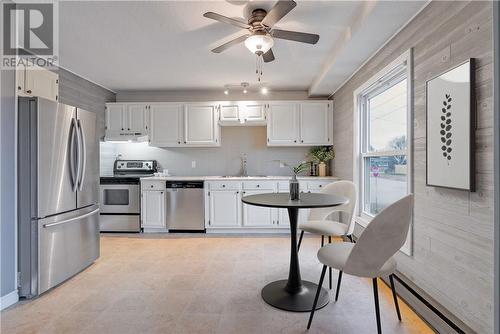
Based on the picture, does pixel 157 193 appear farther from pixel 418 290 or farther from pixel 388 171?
pixel 418 290

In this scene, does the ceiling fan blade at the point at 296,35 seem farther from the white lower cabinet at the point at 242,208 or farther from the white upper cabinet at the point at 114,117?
the white upper cabinet at the point at 114,117

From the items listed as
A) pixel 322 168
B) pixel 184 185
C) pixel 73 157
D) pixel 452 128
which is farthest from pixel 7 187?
pixel 322 168

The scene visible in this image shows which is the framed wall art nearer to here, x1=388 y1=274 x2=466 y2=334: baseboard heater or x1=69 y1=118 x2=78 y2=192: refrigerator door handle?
x1=388 y1=274 x2=466 y2=334: baseboard heater

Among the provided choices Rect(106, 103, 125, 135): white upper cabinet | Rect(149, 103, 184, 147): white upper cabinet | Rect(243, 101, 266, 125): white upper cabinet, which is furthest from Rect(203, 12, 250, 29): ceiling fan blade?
Rect(106, 103, 125, 135): white upper cabinet

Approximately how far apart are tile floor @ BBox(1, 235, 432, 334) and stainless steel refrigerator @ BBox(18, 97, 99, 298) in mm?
217

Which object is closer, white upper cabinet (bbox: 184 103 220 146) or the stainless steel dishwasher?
the stainless steel dishwasher

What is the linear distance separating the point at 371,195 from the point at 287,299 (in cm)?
179

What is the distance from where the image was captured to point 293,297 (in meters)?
2.18

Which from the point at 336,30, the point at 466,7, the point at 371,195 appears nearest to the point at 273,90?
the point at 336,30

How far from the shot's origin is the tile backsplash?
4844mm

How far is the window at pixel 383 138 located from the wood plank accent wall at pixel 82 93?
3227 millimetres

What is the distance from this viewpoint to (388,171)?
2805 millimetres

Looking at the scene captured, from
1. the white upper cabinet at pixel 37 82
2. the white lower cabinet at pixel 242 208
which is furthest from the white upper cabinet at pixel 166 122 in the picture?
the white upper cabinet at pixel 37 82

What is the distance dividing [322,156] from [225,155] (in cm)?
172
